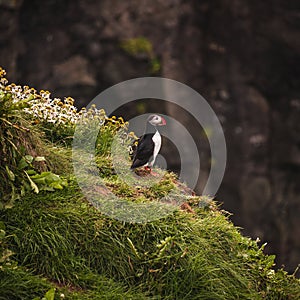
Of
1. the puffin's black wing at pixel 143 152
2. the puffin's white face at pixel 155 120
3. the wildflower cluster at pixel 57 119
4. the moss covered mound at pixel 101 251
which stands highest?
the puffin's white face at pixel 155 120

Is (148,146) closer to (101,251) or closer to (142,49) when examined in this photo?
(101,251)

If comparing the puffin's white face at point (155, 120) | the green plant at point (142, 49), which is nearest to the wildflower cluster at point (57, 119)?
the puffin's white face at point (155, 120)

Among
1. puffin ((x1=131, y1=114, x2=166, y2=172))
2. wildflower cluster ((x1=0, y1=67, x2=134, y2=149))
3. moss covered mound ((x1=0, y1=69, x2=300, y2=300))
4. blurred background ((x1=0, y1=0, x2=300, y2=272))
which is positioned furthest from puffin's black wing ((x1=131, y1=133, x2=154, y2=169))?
blurred background ((x1=0, y1=0, x2=300, y2=272))

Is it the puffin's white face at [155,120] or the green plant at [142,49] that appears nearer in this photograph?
the puffin's white face at [155,120]

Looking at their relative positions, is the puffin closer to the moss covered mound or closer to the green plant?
the moss covered mound

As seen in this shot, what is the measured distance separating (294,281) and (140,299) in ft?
4.99

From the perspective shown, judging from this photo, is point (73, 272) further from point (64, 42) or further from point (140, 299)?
point (64, 42)

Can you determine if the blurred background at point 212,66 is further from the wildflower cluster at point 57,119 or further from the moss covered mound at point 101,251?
the moss covered mound at point 101,251

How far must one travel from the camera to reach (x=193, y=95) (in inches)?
551

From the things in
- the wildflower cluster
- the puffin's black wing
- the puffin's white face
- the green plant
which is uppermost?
the green plant

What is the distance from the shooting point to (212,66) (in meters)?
14.2

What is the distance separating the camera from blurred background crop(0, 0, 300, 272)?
1314 centimetres

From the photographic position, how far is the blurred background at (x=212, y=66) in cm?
1314

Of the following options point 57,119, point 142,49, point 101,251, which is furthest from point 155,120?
point 142,49
